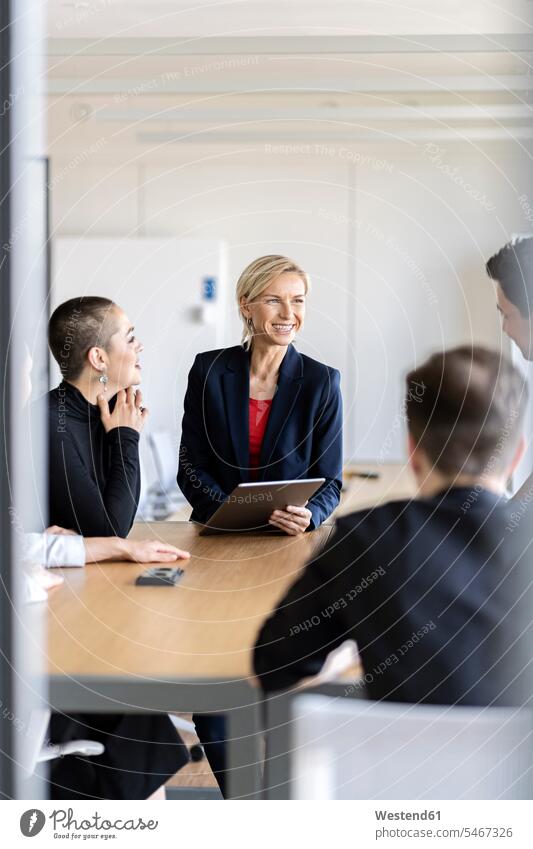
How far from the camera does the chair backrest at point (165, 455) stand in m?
1.63

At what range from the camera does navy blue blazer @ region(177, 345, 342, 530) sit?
1395mm

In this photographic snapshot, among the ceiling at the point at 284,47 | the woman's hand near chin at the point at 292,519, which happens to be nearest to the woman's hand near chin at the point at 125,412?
the woman's hand near chin at the point at 292,519

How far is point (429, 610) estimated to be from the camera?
43.8 inches

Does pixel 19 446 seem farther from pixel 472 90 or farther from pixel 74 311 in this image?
pixel 472 90

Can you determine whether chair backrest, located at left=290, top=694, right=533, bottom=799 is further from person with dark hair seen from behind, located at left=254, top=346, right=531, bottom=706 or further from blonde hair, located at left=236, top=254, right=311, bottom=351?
blonde hair, located at left=236, top=254, right=311, bottom=351

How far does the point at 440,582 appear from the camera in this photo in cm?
110

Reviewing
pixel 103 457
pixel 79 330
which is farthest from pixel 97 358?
pixel 103 457

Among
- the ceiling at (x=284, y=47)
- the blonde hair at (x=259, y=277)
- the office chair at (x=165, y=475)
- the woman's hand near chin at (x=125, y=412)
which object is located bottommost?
the office chair at (x=165, y=475)

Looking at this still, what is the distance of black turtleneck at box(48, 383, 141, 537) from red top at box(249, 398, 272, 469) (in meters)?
0.18

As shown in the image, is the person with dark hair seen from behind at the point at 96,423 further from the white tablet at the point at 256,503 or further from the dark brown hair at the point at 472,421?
the dark brown hair at the point at 472,421

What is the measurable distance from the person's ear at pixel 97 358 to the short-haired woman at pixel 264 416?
160 mm

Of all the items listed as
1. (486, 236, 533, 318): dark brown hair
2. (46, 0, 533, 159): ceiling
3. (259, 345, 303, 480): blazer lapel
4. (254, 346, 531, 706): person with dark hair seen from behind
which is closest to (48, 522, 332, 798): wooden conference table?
(254, 346, 531, 706): person with dark hair seen from behind
